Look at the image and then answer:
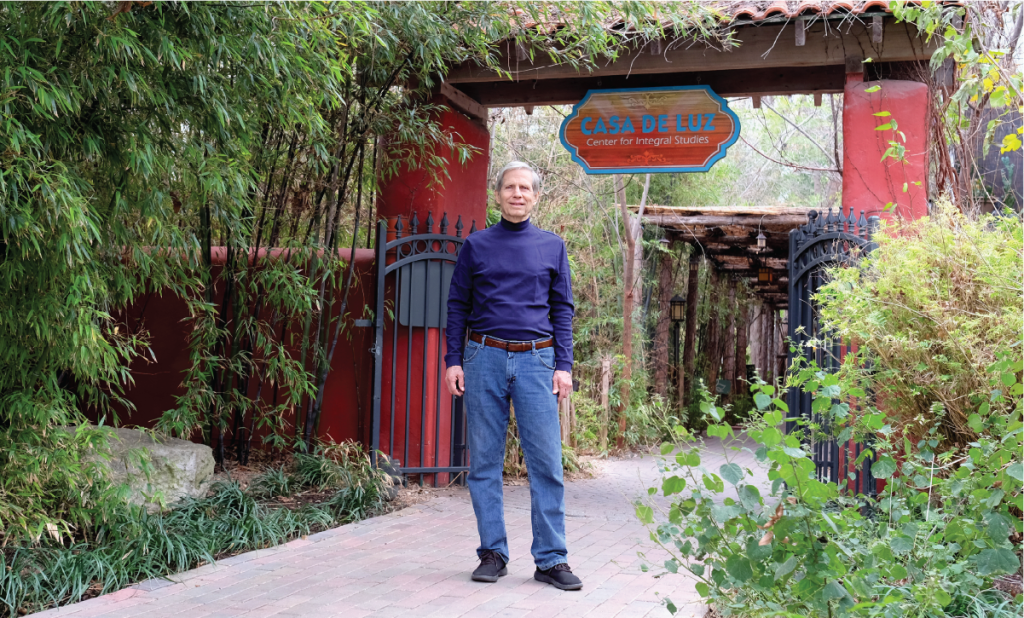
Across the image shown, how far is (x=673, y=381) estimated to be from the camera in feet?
40.2

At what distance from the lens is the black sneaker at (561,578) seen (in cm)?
338

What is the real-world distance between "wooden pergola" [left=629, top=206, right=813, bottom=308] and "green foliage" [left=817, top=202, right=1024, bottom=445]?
5.14 m

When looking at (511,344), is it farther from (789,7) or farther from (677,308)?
(677,308)

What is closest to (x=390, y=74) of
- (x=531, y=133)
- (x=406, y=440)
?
(x=406, y=440)

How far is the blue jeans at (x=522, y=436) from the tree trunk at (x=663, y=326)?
741 centimetres

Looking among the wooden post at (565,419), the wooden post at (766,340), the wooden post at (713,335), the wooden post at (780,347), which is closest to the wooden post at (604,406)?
the wooden post at (565,419)

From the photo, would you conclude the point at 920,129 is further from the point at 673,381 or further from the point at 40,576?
the point at 673,381

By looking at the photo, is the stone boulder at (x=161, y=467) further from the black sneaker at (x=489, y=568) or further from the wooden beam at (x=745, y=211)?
the wooden beam at (x=745, y=211)

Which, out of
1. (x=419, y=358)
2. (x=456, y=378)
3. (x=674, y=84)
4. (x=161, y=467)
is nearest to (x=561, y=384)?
(x=456, y=378)

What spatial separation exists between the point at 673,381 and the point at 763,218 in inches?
142

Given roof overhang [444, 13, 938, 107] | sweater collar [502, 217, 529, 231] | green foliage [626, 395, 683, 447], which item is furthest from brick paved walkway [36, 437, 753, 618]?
green foliage [626, 395, 683, 447]

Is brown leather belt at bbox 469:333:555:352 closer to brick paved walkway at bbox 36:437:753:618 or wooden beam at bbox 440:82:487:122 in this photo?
brick paved walkway at bbox 36:437:753:618

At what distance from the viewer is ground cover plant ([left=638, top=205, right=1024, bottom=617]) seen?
2.25 m

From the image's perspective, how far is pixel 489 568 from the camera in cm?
350
